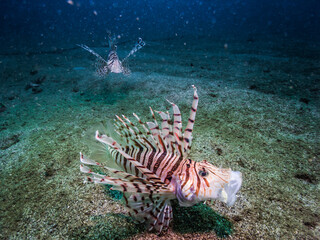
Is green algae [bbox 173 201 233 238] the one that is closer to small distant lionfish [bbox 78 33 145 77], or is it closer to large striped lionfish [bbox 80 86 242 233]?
large striped lionfish [bbox 80 86 242 233]

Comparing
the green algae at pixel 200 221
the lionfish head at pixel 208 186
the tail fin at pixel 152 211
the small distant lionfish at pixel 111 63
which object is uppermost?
the small distant lionfish at pixel 111 63

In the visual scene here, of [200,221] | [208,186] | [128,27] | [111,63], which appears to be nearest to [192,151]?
[200,221]

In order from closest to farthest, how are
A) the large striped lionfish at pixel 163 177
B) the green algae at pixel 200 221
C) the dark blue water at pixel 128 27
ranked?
the large striped lionfish at pixel 163 177 → the green algae at pixel 200 221 → the dark blue water at pixel 128 27

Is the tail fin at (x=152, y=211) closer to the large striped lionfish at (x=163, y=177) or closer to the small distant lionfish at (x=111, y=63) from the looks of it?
the large striped lionfish at (x=163, y=177)

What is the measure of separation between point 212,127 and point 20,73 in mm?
8882

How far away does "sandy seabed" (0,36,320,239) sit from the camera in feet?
5.72

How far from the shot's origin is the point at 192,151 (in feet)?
8.89

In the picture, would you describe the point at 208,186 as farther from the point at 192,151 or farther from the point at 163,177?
the point at 192,151

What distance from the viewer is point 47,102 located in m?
4.96

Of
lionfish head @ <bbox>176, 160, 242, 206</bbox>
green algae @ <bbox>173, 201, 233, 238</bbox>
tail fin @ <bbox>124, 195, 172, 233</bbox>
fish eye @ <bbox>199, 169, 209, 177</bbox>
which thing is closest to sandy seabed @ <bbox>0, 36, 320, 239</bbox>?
green algae @ <bbox>173, 201, 233, 238</bbox>

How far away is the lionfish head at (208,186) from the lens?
140 cm

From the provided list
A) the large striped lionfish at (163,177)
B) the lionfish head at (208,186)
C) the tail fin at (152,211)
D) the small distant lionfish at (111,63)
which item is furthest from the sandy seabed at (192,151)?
the small distant lionfish at (111,63)

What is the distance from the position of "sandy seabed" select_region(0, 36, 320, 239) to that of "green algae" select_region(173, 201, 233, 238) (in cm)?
1

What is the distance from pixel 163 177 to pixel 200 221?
65cm
